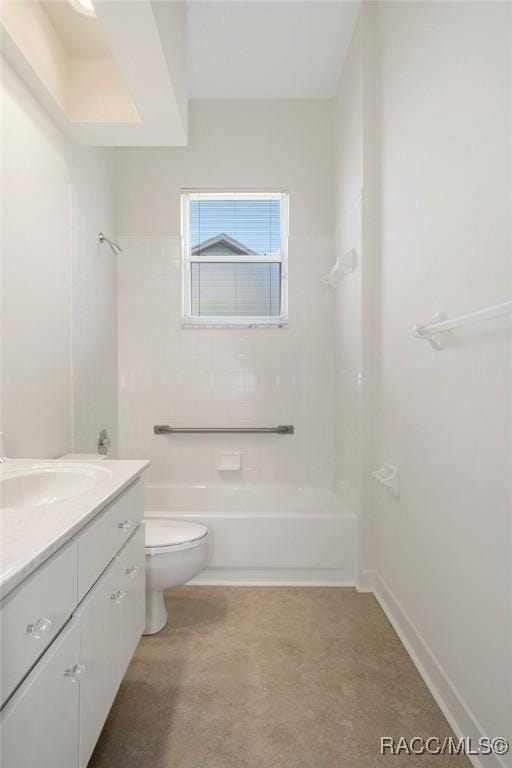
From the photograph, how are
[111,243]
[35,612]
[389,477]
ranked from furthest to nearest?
[111,243]
[389,477]
[35,612]

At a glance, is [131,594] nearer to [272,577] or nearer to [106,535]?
[106,535]

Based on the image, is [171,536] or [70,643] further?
[171,536]

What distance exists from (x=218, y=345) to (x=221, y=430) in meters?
0.58

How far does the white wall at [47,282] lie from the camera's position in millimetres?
1741

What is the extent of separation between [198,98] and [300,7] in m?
0.98

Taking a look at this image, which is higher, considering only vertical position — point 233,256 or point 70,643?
point 233,256

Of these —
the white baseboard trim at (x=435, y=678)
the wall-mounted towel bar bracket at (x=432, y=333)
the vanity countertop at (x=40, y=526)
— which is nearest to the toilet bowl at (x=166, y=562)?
the vanity countertop at (x=40, y=526)

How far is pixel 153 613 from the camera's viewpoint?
1973mm

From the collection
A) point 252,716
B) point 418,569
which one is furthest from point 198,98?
point 252,716

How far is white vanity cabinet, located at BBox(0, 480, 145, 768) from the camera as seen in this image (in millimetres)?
700

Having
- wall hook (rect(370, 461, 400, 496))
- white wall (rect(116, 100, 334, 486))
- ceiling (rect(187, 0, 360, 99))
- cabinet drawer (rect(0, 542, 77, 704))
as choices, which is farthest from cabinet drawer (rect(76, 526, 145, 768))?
ceiling (rect(187, 0, 360, 99))

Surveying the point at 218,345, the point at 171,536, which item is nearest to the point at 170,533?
the point at 171,536

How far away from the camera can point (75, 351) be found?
2396mm

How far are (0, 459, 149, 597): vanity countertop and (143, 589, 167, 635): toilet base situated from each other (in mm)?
922
